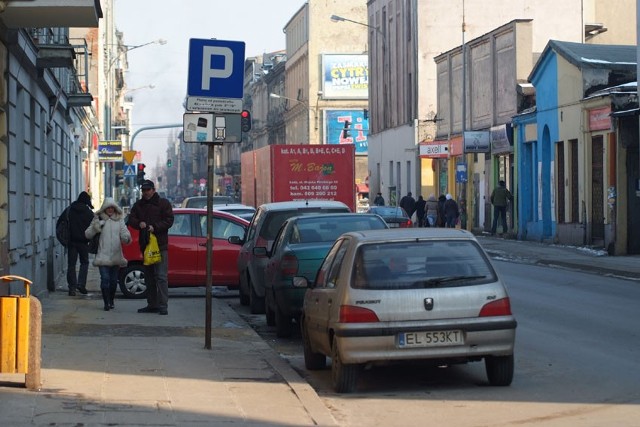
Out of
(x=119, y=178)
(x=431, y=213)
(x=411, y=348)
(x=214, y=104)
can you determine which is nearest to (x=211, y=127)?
(x=214, y=104)

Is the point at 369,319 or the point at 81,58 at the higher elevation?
the point at 81,58

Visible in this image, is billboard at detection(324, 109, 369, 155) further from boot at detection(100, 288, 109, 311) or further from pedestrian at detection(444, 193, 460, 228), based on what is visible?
boot at detection(100, 288, 109, 311)

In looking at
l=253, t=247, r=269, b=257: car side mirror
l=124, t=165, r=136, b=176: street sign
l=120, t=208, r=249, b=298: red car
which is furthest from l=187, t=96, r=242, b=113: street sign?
l=124, t=165, r=136, b=176: street sign

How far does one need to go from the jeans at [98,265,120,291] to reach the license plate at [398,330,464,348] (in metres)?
8.42

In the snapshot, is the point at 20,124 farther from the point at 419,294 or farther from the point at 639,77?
the point at 639,77

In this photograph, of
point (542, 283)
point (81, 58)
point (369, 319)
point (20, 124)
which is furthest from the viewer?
point (81, 58)

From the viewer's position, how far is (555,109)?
131 ft

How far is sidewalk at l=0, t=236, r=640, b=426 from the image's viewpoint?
9422 mm

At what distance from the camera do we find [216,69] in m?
13.4

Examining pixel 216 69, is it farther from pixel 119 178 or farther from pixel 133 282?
pixel 119 178

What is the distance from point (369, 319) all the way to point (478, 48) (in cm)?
4111

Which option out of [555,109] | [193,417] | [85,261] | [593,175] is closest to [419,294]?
[193,417]

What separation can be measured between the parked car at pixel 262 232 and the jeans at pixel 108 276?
196 cm

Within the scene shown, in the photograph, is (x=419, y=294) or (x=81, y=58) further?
(x=81, y=58)
